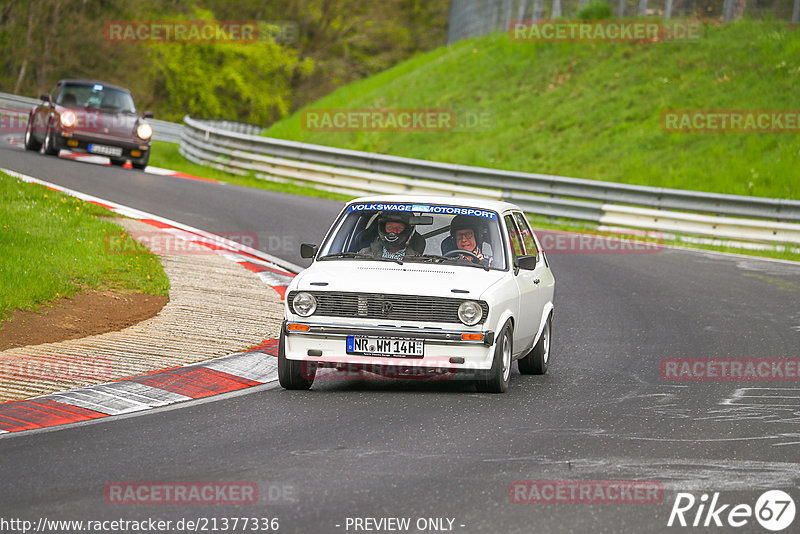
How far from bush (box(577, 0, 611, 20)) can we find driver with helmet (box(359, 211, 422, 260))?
983 inches

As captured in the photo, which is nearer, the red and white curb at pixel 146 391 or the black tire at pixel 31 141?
the red and white curb at pixel 146 391

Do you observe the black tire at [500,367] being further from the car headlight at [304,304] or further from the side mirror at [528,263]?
the car headlight at [304,304]

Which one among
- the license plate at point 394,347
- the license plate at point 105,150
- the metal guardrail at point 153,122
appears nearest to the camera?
the license plate at point 394,347

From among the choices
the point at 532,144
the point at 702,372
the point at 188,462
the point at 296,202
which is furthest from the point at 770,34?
the point at 188,462

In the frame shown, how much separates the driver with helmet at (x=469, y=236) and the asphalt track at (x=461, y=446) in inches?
43.4

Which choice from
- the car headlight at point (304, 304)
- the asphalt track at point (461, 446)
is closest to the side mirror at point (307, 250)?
the car headlight at point (304, 304)

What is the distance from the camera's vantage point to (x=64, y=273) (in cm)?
1174

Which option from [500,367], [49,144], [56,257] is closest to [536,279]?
[500,367]

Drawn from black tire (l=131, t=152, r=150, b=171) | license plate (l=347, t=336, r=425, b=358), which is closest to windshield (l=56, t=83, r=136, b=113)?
black tire (l=131, t=152, r=150, b=171)

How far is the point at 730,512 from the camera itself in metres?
5.49

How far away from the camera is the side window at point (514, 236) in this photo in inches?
383

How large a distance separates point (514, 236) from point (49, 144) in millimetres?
17345

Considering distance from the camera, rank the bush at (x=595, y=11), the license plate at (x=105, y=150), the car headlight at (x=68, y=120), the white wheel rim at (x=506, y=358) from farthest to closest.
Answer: the bush at (x=595, y=11) < the license plate at (x=105, y=150) < the car headlight at (x=68, y=120) < the white wheel rim at (x=506, y=358)

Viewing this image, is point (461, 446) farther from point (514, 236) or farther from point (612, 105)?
point (612, 105)
